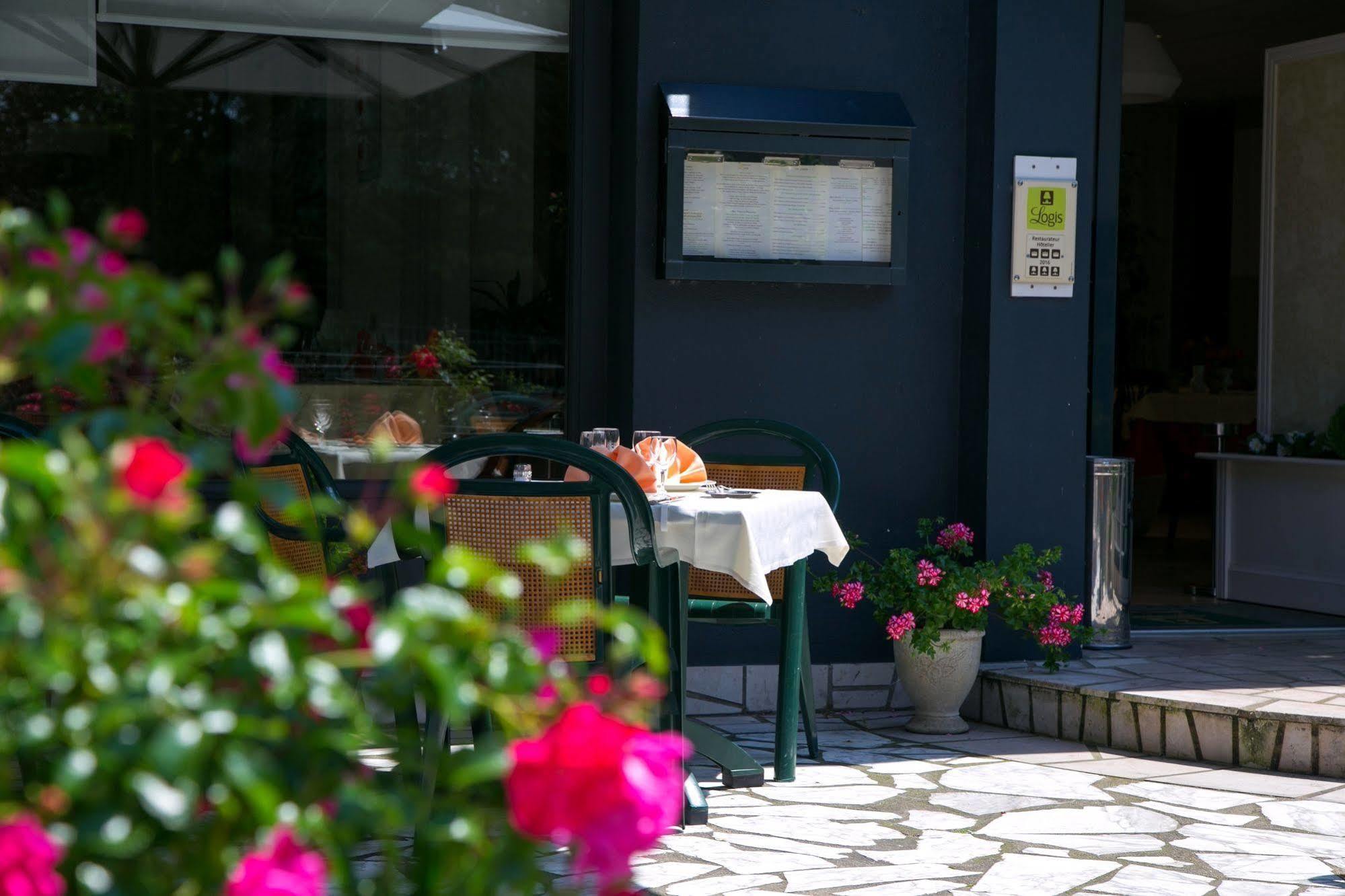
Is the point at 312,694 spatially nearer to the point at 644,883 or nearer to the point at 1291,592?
the point at 644,883

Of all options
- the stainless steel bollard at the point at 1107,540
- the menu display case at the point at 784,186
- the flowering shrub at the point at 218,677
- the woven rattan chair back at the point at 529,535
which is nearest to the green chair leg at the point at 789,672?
the woven rattan chair back at the point at 529,535

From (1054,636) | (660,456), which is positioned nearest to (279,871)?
(660,456)

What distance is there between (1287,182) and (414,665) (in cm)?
671

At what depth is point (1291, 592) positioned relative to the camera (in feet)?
21.4

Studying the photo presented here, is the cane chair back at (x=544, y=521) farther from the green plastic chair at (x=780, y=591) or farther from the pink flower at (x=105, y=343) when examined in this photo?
the pink flower at (x=105, y=343)

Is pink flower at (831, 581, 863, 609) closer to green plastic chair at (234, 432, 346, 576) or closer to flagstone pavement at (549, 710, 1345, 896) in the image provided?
flagstone pavement at (549, 710, 1345, 896)

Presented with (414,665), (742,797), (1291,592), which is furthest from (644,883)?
(1291,592)

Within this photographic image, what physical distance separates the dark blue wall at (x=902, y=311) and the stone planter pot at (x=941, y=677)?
440mm

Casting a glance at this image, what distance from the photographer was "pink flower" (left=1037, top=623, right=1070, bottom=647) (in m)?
4.76

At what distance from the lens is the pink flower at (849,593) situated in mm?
4688

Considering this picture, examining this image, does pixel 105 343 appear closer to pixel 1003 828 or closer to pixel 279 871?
pixel 279 871

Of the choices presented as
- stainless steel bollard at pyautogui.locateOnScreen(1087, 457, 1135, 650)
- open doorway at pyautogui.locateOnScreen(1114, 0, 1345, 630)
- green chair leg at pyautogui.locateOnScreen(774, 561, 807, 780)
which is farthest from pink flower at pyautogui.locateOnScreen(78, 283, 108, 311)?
open doorway at pyautogui.locateOnScreen(1114, 0, 1345, 630)

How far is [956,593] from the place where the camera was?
4.66 meters

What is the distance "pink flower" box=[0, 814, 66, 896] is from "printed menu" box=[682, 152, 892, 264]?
429 cm
